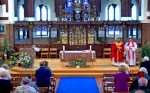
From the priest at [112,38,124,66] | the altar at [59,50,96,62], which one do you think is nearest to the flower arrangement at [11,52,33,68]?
the altar at [59,50,96,62]

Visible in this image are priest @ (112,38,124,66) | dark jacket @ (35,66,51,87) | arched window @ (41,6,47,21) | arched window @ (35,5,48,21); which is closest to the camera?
dark jacket @ (35,66,51,87)

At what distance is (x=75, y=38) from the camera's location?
27.3 m

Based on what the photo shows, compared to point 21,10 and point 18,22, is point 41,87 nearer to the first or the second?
point 18,22

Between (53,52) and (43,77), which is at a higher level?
(53,52)

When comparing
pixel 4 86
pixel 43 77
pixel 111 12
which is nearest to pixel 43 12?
pixel 111 12

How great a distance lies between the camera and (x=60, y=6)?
31.3m

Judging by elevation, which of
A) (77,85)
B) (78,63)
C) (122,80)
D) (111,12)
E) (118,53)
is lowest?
(77,85)

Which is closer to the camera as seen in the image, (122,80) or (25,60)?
(122,80)

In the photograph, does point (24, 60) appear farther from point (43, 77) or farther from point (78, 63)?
point (43, 77)

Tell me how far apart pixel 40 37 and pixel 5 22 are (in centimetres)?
245

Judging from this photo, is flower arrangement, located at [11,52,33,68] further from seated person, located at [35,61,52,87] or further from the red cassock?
seated person, located at [35,61,52,87]

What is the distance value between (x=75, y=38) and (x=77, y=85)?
32.0ft

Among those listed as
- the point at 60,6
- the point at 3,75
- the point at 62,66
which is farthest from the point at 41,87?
the point at 60,6

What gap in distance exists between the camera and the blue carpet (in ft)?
55.1
